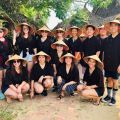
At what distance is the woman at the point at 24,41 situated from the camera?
368 inches

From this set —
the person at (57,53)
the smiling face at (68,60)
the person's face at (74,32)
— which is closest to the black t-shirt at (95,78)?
the smiling face at (68,60)

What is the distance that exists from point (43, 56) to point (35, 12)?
886 cm

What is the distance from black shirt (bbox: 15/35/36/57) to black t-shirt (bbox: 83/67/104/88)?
176cm

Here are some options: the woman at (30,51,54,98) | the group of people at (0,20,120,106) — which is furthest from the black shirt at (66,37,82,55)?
the woman at (30,51,54,98)

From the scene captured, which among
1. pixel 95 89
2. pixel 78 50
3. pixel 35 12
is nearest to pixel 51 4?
pixel 35 12

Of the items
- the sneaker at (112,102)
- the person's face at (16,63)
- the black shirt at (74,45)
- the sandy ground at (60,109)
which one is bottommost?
the sandy ground at (60,109)

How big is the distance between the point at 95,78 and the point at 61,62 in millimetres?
1007

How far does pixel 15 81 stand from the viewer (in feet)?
28.3

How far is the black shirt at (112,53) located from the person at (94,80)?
199 millimetres

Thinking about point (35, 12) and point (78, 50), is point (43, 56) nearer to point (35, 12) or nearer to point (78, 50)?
point (78, 50)

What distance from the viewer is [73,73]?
8883mm

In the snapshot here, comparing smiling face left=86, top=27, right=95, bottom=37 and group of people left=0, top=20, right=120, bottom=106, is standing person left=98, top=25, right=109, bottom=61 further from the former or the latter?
smiling face left=86, top=27, right=95, bottom=37

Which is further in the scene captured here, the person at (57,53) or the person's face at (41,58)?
the person at (57,53)

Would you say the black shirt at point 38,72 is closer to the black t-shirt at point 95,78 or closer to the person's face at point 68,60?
the person's face at point 68,60
